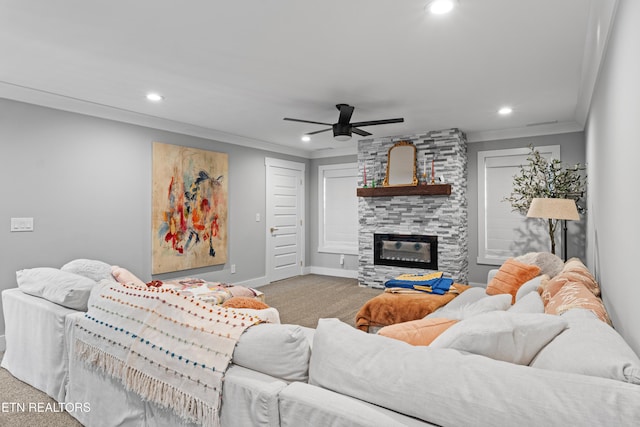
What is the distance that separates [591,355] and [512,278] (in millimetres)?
2341

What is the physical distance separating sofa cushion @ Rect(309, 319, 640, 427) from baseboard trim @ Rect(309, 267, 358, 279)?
5.86 m

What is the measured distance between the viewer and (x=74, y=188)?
4215mm

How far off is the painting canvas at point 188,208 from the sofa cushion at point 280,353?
3.88 meters

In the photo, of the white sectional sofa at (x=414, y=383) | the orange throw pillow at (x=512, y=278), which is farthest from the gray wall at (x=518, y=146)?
the white sectional sofa at (x=414, y=383)

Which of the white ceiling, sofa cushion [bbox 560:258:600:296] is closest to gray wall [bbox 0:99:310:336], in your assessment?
the white ceiling

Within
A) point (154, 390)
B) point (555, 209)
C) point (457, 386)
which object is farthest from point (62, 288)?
point (555, 209)

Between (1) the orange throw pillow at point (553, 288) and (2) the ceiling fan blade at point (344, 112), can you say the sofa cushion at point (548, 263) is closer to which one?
(1) the orange throw pillow at point (553, 288)

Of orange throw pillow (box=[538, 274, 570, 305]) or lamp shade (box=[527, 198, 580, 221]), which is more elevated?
lamp shade (box=[527, 198, 580, 221])

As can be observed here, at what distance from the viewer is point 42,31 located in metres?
2.58

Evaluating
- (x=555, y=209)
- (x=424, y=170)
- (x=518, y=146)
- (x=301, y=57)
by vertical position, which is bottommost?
(x=555, y=209)

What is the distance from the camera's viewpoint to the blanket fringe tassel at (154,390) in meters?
1.56

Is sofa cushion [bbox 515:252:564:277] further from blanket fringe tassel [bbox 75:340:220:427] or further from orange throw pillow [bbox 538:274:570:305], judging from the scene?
blanket fringe tassel [bbox 75:340:220:427]

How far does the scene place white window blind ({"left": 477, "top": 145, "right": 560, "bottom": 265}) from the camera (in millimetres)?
5582

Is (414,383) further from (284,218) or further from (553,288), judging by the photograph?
(284,218)
